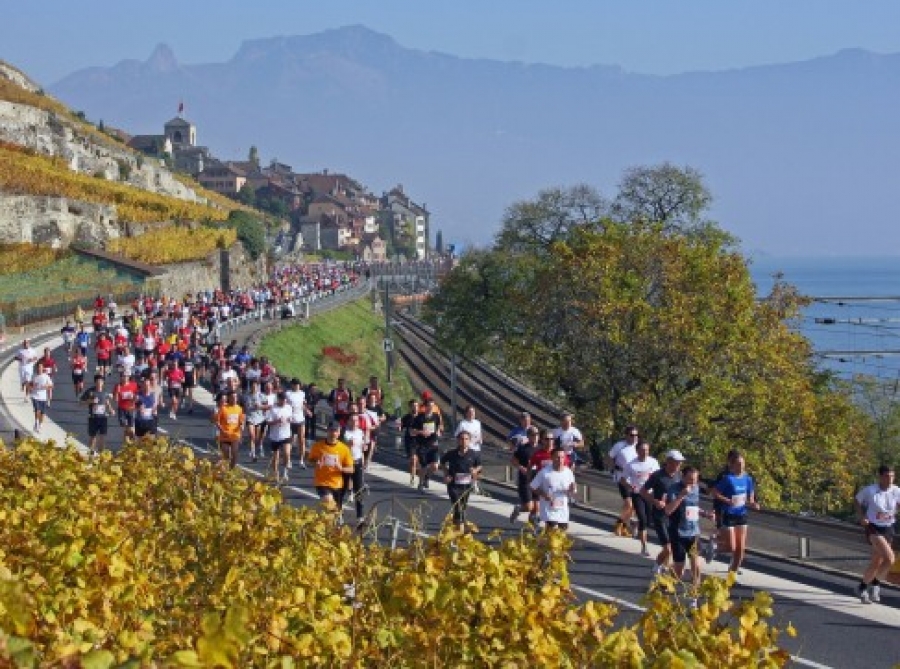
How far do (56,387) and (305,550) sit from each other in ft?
97.6

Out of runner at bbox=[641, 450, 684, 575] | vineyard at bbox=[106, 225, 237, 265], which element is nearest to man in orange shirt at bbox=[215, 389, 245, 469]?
runner at bbox=[641, 450, 684, 575]

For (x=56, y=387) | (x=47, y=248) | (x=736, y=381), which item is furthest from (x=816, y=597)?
(x=47, y=248)

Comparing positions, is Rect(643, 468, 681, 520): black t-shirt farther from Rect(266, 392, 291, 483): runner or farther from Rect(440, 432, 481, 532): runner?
Rect(266, 392, 291, 483): runner

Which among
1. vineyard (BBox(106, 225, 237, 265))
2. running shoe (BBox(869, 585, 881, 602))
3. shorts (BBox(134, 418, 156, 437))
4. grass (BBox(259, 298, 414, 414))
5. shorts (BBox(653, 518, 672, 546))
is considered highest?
vineyard (BBox(106, 225, 237, 265))

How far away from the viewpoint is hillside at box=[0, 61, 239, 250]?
71.7m

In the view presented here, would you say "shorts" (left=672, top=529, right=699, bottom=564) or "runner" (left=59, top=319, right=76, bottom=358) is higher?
"shorts" (left=672, top=529, right=699, bottom=564)

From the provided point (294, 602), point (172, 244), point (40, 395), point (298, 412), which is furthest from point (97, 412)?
point (172, 244)

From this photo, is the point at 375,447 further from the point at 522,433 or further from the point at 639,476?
the point at 639,476

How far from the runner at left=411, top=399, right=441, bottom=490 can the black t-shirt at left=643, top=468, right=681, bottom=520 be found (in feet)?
20.7

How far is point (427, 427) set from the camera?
2364 cm

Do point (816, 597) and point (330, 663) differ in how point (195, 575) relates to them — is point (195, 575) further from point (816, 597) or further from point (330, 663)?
point (816, 597)

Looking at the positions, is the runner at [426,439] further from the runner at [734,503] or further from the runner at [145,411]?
the runner at [734,503]

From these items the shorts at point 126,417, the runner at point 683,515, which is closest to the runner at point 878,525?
the runner at point 683,515

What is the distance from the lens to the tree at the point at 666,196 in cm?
6091
